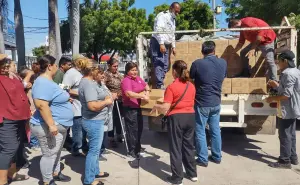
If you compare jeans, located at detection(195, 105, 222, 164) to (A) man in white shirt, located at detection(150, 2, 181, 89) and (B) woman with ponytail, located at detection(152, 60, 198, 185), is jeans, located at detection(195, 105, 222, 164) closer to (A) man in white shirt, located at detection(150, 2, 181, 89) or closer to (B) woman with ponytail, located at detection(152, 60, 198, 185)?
(B) woman with ponytail, located at detection(152, 60, 198, 185)

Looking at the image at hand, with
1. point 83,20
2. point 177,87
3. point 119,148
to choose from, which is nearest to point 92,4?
point 83,20

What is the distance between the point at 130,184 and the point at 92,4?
901 inches

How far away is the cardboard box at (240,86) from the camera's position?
5.10 meters

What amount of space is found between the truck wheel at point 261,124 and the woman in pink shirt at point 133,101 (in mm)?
1810

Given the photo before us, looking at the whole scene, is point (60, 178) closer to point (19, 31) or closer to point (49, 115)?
point (49, 115)

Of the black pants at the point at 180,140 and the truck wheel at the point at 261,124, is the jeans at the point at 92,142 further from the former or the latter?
the truck wheel at the point at 261,124

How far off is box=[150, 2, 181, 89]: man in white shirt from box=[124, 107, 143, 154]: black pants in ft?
4.13

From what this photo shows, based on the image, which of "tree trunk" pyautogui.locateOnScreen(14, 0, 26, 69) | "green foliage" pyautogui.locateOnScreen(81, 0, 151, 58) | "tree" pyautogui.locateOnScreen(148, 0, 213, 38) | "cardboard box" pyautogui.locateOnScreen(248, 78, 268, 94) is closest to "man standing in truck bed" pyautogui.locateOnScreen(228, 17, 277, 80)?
"cardboard box" pyautogui.locateOnScreen(248, 78, 268, 94)

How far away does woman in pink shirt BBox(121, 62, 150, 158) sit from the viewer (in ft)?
15.6

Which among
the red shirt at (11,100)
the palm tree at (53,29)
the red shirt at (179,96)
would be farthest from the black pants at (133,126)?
the palm tree at (53,29)

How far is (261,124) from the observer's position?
5145 millimetres

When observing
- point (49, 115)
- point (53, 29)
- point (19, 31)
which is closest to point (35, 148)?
point (49, 115)

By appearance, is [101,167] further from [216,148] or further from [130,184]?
[216,148]

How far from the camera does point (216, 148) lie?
4.88m
